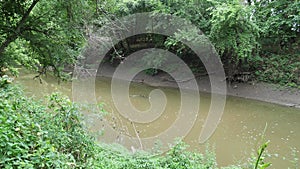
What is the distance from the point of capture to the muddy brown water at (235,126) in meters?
4.08

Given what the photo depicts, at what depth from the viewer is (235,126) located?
554cm

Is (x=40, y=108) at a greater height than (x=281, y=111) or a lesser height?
lesser

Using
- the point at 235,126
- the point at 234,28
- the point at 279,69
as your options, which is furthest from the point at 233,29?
the point at 235,126

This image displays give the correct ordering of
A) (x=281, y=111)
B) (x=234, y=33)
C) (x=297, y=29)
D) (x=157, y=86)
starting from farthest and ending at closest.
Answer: (x=157, y=86) < (x=297, y=29) < (x=234, y=33) < (x=281, y=111)

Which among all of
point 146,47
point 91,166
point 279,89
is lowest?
point 91,166

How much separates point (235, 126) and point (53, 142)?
465 centimetres

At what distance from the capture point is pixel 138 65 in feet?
35.3

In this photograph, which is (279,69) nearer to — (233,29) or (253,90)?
(253,90)

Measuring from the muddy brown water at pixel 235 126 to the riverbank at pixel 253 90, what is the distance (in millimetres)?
308

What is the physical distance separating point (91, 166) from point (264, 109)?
617 cm

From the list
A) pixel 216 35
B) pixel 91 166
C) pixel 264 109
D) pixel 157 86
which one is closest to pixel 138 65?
pixel 157 86

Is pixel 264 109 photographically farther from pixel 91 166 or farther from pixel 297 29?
pixel 91 166

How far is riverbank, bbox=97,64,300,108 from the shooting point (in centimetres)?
727

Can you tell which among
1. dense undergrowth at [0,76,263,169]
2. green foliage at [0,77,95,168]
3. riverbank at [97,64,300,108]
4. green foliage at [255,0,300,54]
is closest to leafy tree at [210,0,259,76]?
green foliage at [255,0,300,54]
